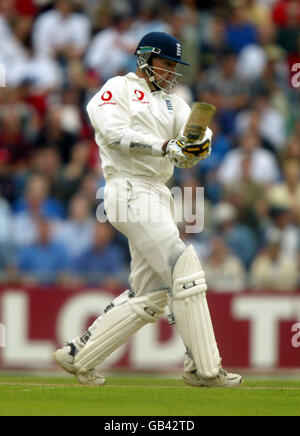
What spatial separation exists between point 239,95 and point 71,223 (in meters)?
3.26

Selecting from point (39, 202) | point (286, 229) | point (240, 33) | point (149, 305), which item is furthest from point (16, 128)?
point (149, 305)

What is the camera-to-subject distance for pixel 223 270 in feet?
36.1

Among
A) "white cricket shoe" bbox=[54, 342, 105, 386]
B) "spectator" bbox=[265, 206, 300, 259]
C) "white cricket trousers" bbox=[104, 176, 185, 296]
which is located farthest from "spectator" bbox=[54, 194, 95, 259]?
"white cricket trousers" bbox=[104, 176, 185, 296]

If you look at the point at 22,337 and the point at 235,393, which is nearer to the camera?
the point at 235,393

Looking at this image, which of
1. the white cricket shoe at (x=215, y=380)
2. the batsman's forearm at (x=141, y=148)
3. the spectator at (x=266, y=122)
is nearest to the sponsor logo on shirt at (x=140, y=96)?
the batsman's forearm at (x=141, y=148)

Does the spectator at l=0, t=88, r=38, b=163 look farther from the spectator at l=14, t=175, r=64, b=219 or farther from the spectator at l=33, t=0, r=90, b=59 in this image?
the spectator at l=33, t=0, r=90, b=59

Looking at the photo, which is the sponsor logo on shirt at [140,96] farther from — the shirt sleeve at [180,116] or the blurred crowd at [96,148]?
the blurred crowd at [96,148]

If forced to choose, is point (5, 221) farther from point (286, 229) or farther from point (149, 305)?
point (149, 305)

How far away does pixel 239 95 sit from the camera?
13.7m

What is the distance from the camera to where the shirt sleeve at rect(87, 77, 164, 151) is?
7199 millimetres

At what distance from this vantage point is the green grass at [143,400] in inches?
252

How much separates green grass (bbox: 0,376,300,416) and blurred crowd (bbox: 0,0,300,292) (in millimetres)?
2748
